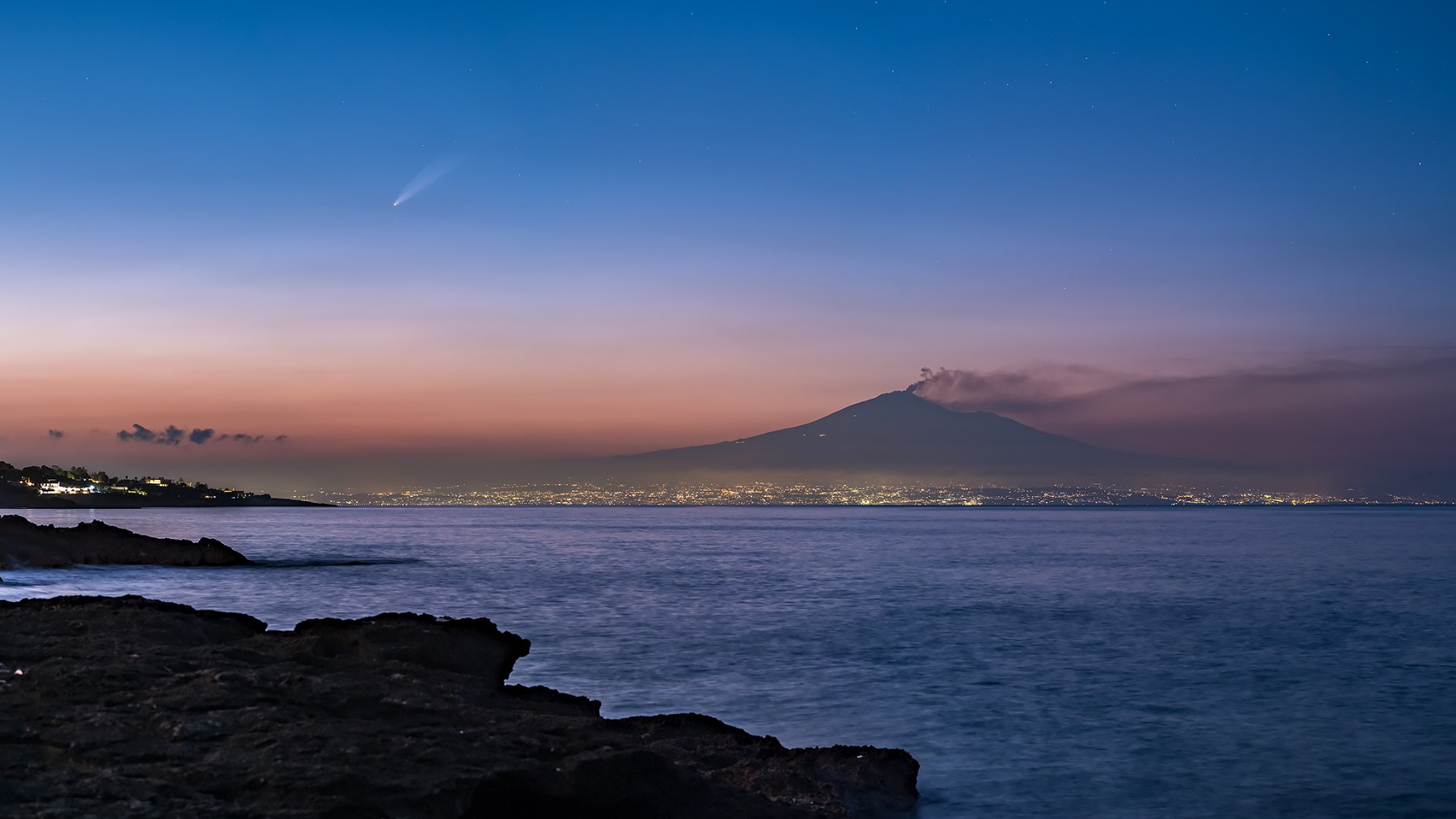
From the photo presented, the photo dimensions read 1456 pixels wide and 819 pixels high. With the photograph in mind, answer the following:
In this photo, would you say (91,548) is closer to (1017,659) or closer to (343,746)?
(1017,659)

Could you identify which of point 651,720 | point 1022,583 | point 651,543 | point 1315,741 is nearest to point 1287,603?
point 1022,583

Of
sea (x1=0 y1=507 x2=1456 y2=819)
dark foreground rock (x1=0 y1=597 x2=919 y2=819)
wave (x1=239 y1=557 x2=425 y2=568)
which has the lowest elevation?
wave (x1=239 y1=557 x2=425 y2=568)

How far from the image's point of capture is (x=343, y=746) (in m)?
9.51

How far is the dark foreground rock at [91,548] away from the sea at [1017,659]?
139cm

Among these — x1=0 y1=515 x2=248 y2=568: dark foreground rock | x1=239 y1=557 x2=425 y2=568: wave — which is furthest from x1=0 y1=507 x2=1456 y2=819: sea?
x1=0 y1=515 x2=248 y2=568: dark foreground rock

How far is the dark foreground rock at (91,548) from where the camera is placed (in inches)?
1768

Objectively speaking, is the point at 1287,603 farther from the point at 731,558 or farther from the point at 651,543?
the point at 651,543

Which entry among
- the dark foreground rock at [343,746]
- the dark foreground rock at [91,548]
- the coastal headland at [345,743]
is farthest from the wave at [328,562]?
Answer: the dark foreground rock at [343,746]

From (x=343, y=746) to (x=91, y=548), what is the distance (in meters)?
50.1

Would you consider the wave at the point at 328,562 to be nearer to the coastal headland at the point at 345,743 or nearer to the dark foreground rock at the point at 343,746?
the coastal headland at the point at 345,743

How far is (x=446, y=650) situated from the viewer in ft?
51.4

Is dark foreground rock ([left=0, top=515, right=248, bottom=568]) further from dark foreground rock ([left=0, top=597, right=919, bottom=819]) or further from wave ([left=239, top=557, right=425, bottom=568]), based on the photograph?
dark foreground rock ([left=0, top=597, right=919, bottom=819])

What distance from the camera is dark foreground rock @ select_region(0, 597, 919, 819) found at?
8.48 meters

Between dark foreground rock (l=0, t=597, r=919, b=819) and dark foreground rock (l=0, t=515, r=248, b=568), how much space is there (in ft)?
118
